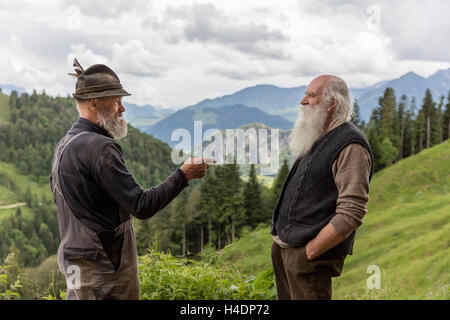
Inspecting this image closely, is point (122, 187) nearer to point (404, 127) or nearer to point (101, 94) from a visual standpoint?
point (101, 94)

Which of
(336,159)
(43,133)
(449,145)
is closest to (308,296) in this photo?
(336,159)

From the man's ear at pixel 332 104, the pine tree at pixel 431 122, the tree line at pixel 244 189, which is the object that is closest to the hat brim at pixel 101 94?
the man's ear at pixel 332 104

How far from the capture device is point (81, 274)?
9.37 feet

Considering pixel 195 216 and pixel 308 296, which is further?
pixel 195 216

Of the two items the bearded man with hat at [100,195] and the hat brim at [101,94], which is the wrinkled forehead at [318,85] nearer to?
the bearded man with hat at [100,195]

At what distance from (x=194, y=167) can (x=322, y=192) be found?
105 centimetres

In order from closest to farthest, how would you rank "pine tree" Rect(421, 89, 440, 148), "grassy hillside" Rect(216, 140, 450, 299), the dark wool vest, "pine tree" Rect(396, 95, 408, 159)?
1. the dark wool vest
2. "grassy hillside" Rect(216, 140, 450, 299)
3. "pine tree" Rect(421, 89, 440, 148)
4. "pine tree" Rect(396, 95, 408, 159)

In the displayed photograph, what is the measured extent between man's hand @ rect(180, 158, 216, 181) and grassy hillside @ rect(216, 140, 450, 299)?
1.97 meters

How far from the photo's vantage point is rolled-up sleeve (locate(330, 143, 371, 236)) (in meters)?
2.91

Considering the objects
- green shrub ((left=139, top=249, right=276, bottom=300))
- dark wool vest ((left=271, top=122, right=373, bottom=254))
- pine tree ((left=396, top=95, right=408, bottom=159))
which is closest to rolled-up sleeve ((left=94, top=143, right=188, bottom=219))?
dark wool vest ((left=271, top=122, right=373, bottom=254))

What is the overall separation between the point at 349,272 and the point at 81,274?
21654 mm

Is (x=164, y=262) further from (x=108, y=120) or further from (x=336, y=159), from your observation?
(x=336, y=159)

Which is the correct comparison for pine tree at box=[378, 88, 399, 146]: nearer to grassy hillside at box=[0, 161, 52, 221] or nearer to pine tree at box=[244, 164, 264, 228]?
pine tree at box=[244, 164, 264, 228]
